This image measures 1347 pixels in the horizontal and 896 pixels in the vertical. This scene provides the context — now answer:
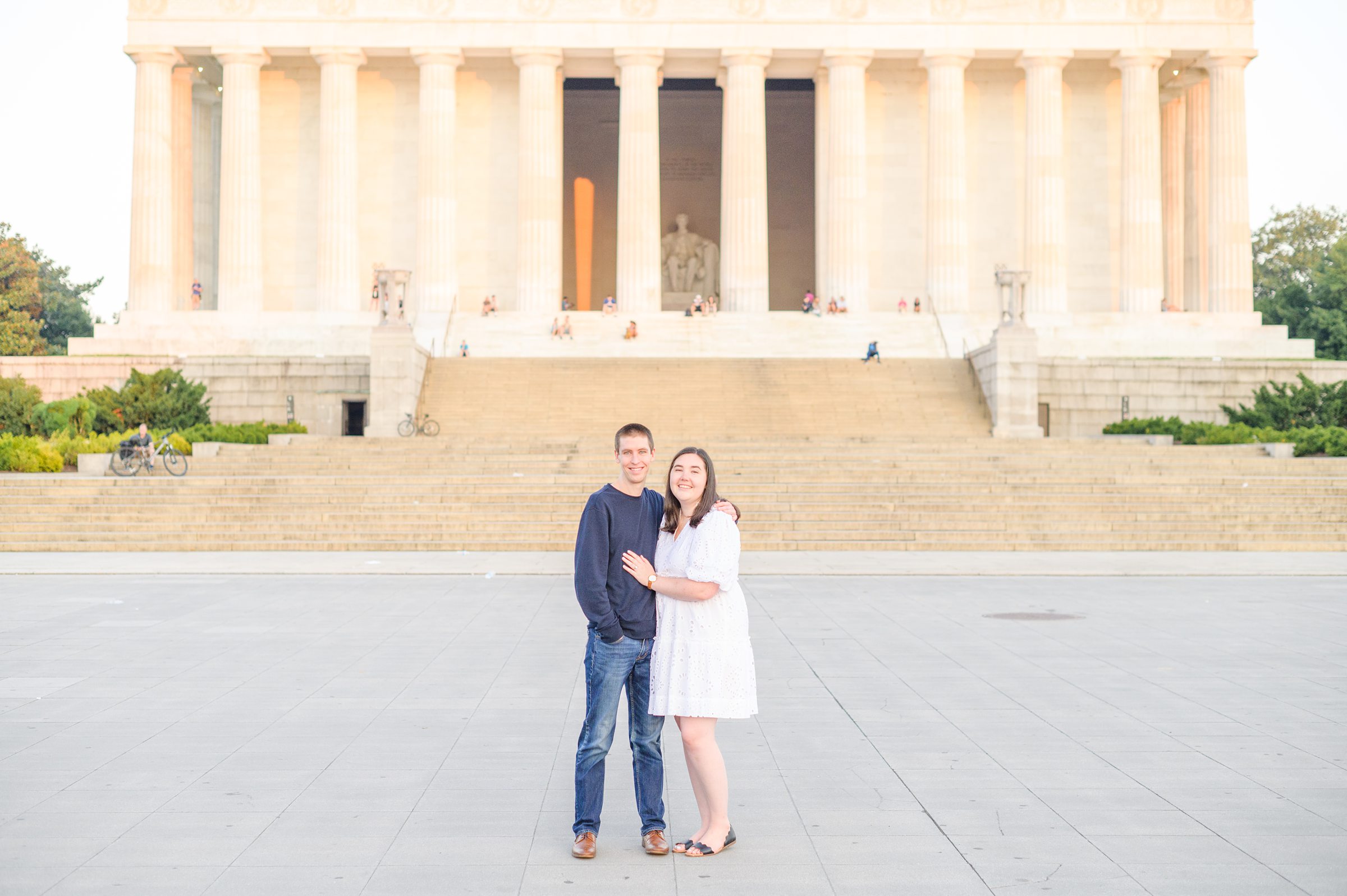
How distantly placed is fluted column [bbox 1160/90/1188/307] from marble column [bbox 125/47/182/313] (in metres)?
46.2

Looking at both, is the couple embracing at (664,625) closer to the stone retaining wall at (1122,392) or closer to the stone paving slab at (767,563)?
the stone paving slab at (767,563)

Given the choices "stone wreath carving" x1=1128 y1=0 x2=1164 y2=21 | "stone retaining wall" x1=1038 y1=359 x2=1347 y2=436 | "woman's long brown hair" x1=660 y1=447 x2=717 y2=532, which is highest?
"stone wreath carving" x1=1128 y1=0 x2=1164 y2=21

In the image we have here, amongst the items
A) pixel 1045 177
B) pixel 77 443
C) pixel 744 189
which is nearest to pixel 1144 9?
pixel 1045 177

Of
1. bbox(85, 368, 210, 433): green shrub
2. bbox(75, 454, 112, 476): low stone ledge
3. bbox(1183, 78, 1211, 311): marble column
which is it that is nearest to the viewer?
bbox(75, 454, 112, 476): low stone ledge

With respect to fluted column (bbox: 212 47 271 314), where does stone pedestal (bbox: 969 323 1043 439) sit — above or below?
below

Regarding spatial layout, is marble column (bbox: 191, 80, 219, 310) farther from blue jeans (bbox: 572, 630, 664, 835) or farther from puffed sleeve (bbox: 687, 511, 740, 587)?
puffed sleeve (bbox: 687, 511, 740, 587)

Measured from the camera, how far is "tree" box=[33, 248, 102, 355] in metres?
92.1

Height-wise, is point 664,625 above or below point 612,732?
above

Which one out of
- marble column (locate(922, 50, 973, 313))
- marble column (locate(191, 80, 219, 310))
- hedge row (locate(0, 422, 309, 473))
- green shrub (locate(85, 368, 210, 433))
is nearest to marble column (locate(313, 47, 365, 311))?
marble column (locate(191, 80, 219, 310))

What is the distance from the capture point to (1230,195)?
5781cm

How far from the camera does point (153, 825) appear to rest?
6.94 metres

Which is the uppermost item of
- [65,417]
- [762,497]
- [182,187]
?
[182,187]

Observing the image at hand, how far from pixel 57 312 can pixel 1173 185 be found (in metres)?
75.6

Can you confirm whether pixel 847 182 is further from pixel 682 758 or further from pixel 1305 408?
pixel 682 758
